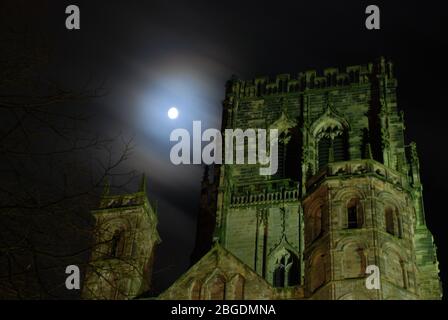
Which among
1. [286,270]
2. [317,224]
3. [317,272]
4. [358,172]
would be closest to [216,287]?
[317,272]

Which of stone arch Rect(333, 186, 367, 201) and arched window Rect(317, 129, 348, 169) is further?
arched window Rect(317, 129, 348, 169)

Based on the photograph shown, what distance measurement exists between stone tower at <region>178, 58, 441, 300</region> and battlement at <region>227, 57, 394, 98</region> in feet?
0.18

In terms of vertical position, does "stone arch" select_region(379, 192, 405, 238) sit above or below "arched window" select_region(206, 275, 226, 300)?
above

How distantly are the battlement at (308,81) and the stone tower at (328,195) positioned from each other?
0.06 meters

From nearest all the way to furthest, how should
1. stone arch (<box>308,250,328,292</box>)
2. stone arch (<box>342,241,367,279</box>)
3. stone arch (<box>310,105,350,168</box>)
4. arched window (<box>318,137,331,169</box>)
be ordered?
stone arch (<box>342,241,367,279</box>) < stone arch (<box>308,250,328,292</box>) < stone arch (<box>310,105,350,168</box>) < arched window (<box>318,137,331,169</box>)

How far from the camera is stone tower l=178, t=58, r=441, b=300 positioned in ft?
86.8

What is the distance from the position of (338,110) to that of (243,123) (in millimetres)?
4851

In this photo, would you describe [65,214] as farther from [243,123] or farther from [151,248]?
[243,123]

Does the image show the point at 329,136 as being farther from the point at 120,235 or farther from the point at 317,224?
the point at 120,235

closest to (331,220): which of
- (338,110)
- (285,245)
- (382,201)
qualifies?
(382,201)

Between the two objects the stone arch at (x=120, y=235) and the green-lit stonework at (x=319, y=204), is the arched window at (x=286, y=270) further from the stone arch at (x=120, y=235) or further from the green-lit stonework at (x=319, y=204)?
the stone arch at (x=120, y=235)

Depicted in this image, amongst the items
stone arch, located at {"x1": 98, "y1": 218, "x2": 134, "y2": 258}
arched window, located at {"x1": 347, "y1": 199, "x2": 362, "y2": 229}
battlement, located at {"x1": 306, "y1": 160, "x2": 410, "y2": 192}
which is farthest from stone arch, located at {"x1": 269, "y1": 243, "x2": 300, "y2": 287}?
arched window, located at {"x1": 347, "y1": 199, "x2": 362, "y2": 229}

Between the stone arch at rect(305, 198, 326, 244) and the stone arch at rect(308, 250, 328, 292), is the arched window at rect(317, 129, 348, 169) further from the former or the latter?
the stone arch at rect(308, 250, 328, 292)

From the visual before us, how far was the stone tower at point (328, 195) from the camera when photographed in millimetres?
26453
